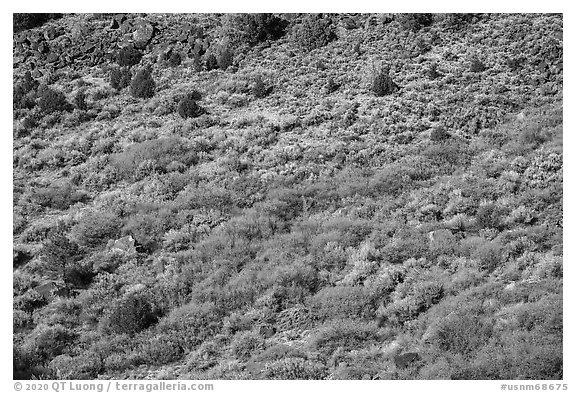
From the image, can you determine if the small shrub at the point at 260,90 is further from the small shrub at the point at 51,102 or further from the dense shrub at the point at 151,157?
the small shrub at the point at 51,102

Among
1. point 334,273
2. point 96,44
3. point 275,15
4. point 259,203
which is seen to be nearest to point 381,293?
point 334,273

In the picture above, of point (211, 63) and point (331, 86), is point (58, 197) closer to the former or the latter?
point (211, 63)

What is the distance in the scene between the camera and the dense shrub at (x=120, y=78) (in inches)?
1241

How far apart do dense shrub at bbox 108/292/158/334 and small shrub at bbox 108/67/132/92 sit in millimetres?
17050

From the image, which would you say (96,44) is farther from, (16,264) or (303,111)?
(16,264)

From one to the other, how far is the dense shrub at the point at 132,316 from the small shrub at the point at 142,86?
612 inches

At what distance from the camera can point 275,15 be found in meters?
35.6

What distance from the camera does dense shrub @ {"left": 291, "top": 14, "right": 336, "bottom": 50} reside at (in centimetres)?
3303

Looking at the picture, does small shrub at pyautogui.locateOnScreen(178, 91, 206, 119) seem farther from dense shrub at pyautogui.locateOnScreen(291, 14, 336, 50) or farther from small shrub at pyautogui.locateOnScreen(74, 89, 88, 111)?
dense shrub at pyautogui.locateOnScreen(291, 14, 336, 50)

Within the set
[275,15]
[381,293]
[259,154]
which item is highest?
[275,15]

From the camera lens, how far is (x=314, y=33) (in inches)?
1315

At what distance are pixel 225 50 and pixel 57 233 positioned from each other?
15891mm

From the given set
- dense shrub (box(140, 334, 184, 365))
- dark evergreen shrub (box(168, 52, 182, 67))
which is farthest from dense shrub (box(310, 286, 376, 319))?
dark evergreen shrub (box(168, 52, 182, 67))

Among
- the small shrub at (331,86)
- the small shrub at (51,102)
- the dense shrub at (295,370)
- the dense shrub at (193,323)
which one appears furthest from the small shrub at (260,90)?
the dense shrub at (295,370)
